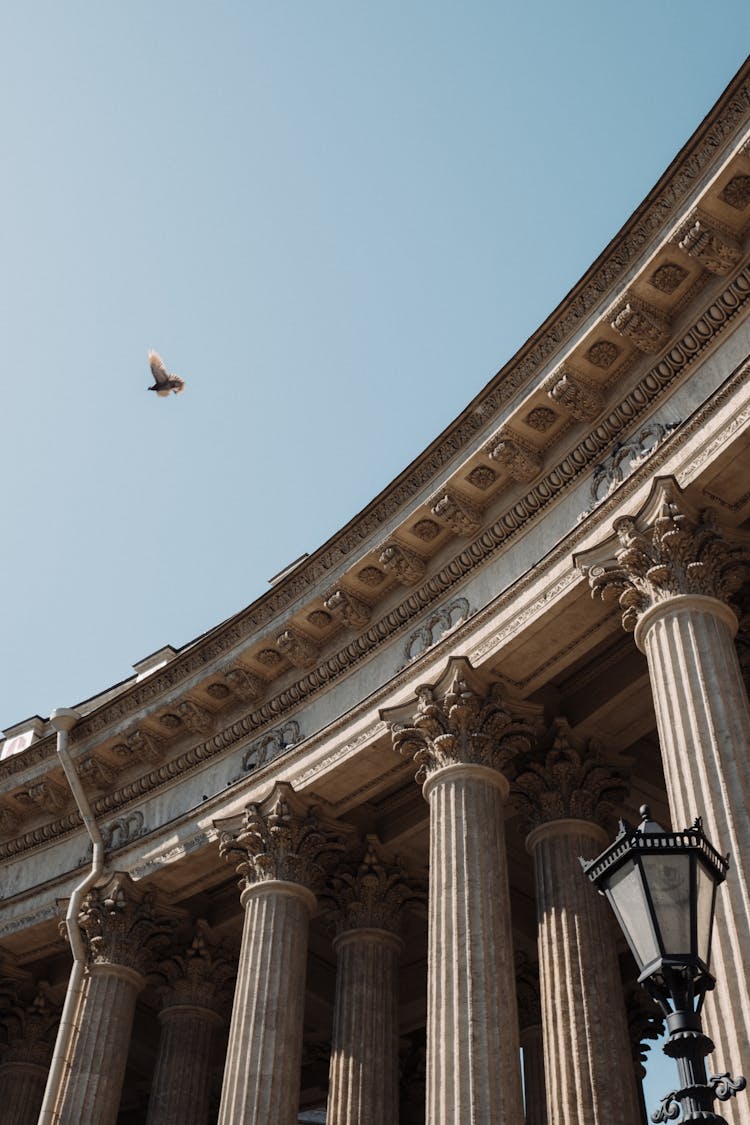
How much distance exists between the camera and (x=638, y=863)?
7633 millimetres

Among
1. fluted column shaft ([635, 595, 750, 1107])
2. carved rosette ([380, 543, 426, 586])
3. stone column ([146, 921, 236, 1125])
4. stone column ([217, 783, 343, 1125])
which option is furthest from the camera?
stone column ([146, 921, 236, 1125])

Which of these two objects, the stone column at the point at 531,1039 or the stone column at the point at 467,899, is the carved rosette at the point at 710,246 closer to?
the stone column at the point at 467,899

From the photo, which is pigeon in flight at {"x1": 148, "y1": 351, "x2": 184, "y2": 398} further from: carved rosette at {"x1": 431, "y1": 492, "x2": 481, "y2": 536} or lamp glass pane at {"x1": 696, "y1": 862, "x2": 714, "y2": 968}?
lamp glass pane at {"x1": 696, "y1": 862, "x2": 714, "y2": 968}

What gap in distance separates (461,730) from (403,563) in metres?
3.63

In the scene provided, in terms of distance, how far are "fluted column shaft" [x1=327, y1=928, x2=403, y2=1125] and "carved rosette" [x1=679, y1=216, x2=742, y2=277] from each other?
12.0 meters

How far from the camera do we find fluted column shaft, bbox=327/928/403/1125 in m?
20.2

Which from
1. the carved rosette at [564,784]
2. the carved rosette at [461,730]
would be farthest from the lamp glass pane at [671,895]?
the carved rosette at [564,784]

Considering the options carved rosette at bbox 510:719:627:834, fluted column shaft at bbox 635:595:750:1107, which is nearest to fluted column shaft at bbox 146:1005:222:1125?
carved rosette at bbox 510:719:627:834

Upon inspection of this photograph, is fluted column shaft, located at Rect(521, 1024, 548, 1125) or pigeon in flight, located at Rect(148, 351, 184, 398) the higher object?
pigeon in flight, located at Rect(148, 351, 184, 398)

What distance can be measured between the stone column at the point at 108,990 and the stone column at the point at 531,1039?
21.7 ft

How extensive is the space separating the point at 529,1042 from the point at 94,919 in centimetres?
817

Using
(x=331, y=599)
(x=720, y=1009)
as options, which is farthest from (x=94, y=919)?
(x=720, y=1009)

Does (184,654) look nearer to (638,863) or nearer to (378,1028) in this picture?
(378,1028)

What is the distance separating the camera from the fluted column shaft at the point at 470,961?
615 inches
